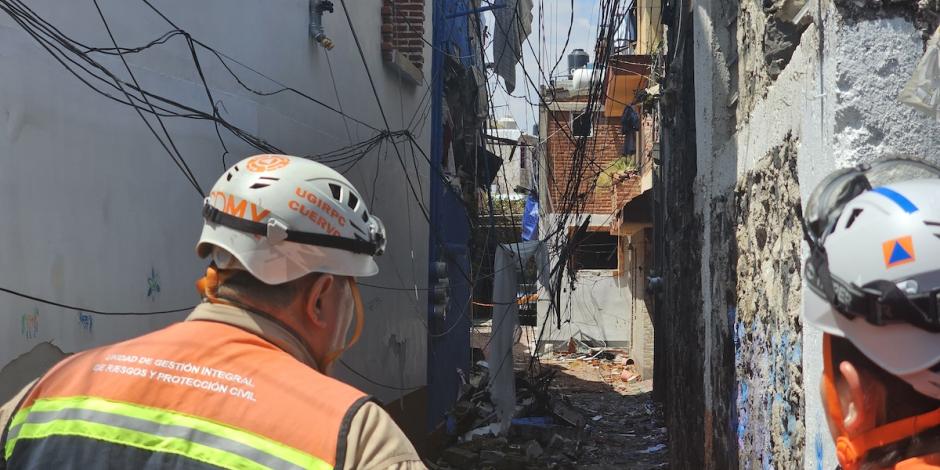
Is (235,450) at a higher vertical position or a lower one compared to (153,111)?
lower

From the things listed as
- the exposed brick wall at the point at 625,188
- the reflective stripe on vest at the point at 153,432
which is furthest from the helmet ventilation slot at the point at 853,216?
the exposed brick wall at the point at 625,188

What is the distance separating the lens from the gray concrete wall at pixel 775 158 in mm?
2580

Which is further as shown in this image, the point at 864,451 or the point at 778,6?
the point at 778,6

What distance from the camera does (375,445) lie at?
1553 millimetres

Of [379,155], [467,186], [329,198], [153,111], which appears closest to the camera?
[329,198]

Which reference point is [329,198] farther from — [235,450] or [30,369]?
[30,369]

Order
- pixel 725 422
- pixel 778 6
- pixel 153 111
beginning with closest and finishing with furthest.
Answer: pixel 778 6, pixel 153 111, pixel 725 422

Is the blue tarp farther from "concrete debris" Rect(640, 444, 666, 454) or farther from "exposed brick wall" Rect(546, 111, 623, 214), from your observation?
"concrete debris" Rect(640, 444, 666, 454)

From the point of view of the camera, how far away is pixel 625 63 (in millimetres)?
14820

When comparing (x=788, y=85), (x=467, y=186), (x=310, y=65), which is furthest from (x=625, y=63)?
(x=788, y=85)

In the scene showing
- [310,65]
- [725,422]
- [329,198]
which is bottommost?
[725,422]

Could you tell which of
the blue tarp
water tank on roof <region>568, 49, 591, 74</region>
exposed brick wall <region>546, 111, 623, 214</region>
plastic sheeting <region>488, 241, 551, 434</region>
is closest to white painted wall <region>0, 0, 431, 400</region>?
plastic sheeting <region>488, 241, 551, 434</region>

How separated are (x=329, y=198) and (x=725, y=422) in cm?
366

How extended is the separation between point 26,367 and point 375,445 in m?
2.81
